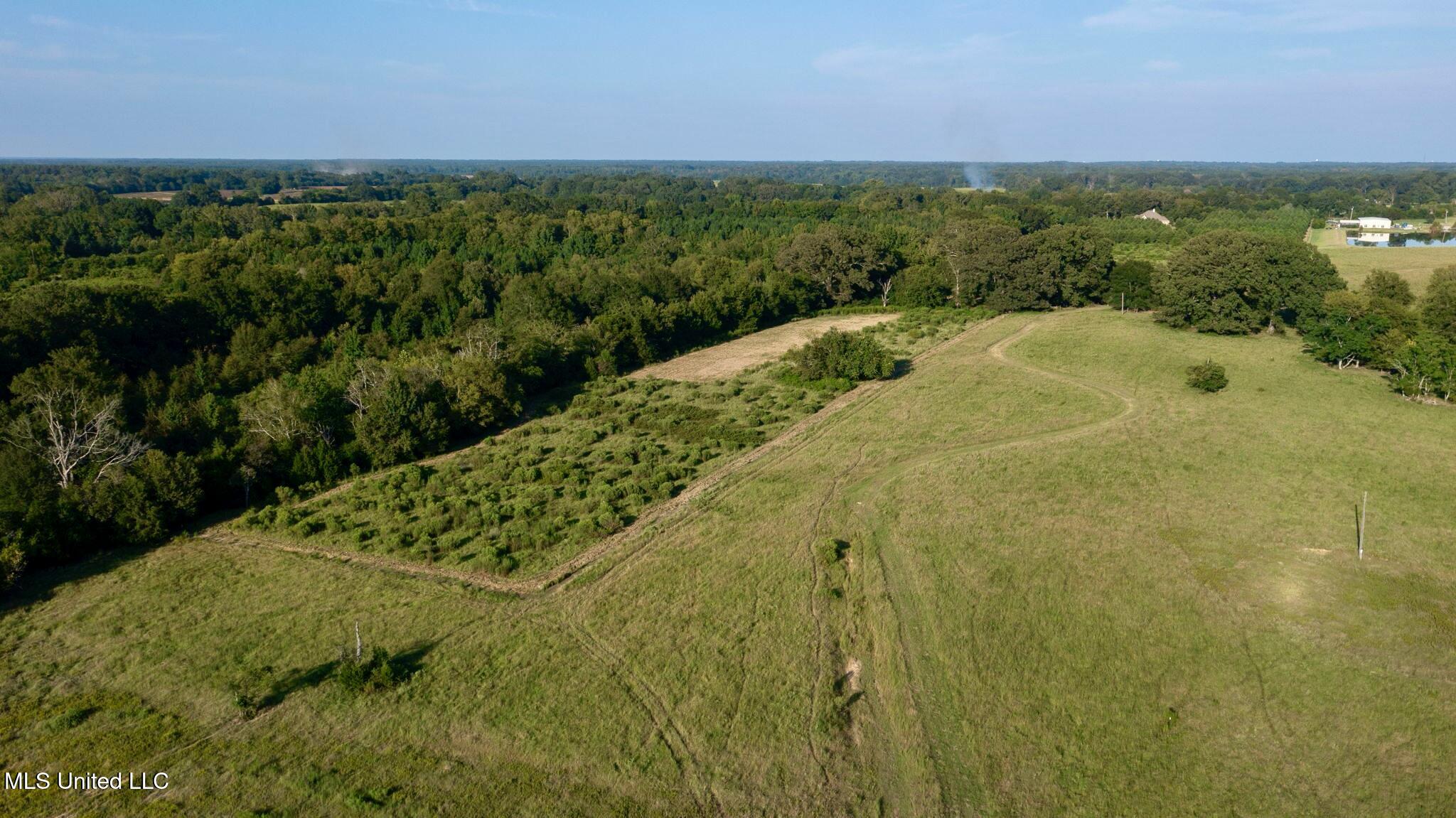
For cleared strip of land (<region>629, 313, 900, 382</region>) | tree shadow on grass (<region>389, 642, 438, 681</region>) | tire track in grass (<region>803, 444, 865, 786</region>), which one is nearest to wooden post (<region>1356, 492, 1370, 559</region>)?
tire track in grass (<region>803, 444, 865, 786</region>)

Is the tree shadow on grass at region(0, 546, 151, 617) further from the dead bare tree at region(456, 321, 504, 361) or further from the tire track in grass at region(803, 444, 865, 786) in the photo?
the tire track in grass at region(803, 444, 865, 786)

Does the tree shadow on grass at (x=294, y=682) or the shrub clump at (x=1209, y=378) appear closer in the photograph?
the tree shadow on grass at (x=294, y=682)

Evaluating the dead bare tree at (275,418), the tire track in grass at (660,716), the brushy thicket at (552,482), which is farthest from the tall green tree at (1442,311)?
the dead bare tree at (275,418)

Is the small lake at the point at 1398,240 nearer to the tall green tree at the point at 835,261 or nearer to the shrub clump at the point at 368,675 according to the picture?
the tall green tree at the point at 835,261

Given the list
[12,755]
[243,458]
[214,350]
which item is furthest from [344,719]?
[214,350]

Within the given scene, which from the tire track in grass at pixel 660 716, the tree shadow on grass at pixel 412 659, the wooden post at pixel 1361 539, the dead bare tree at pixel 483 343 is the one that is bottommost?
the tire track in grass at pixel 660 716

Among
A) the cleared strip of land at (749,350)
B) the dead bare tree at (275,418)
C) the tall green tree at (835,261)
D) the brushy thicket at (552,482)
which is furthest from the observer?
the tall green tree at (835,261)
